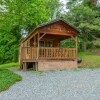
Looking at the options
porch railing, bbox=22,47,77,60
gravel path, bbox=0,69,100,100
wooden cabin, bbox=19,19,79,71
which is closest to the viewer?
gravel path, bbox=0,69,100,100

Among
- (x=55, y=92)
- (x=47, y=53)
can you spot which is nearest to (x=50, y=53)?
(x=47, y=53)

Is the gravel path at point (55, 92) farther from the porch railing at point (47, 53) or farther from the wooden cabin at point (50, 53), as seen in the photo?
the porch railing at point (47, 53)

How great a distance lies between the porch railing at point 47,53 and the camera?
2095cm

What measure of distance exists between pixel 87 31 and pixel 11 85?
21.9m

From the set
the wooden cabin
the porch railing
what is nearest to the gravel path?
the wooden cabin

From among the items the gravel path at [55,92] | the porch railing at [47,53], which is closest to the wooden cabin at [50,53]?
the porch railing at [47,53]

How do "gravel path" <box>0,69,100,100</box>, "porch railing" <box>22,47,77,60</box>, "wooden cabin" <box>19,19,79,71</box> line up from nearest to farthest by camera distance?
"gravel path" <box>0,69,100,100</box>
"wooden cabin" <box>19,19,79,71</box>
"porch railing" <box>22,47,77,60</box>

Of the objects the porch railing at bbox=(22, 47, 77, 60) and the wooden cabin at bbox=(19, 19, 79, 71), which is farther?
the porch railing at bbox=(22, 47, 77, 60)

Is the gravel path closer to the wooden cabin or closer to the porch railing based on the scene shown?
the wooden cabin

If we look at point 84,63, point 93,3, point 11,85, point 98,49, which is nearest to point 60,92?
point 11,85

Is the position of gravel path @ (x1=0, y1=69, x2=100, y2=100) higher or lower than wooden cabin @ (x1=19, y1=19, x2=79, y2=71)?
lower

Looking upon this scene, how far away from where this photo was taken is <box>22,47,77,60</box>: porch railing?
2095cm

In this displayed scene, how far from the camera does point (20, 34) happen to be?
40219mm

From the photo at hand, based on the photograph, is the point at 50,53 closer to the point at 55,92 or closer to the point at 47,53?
the point at 47,53
